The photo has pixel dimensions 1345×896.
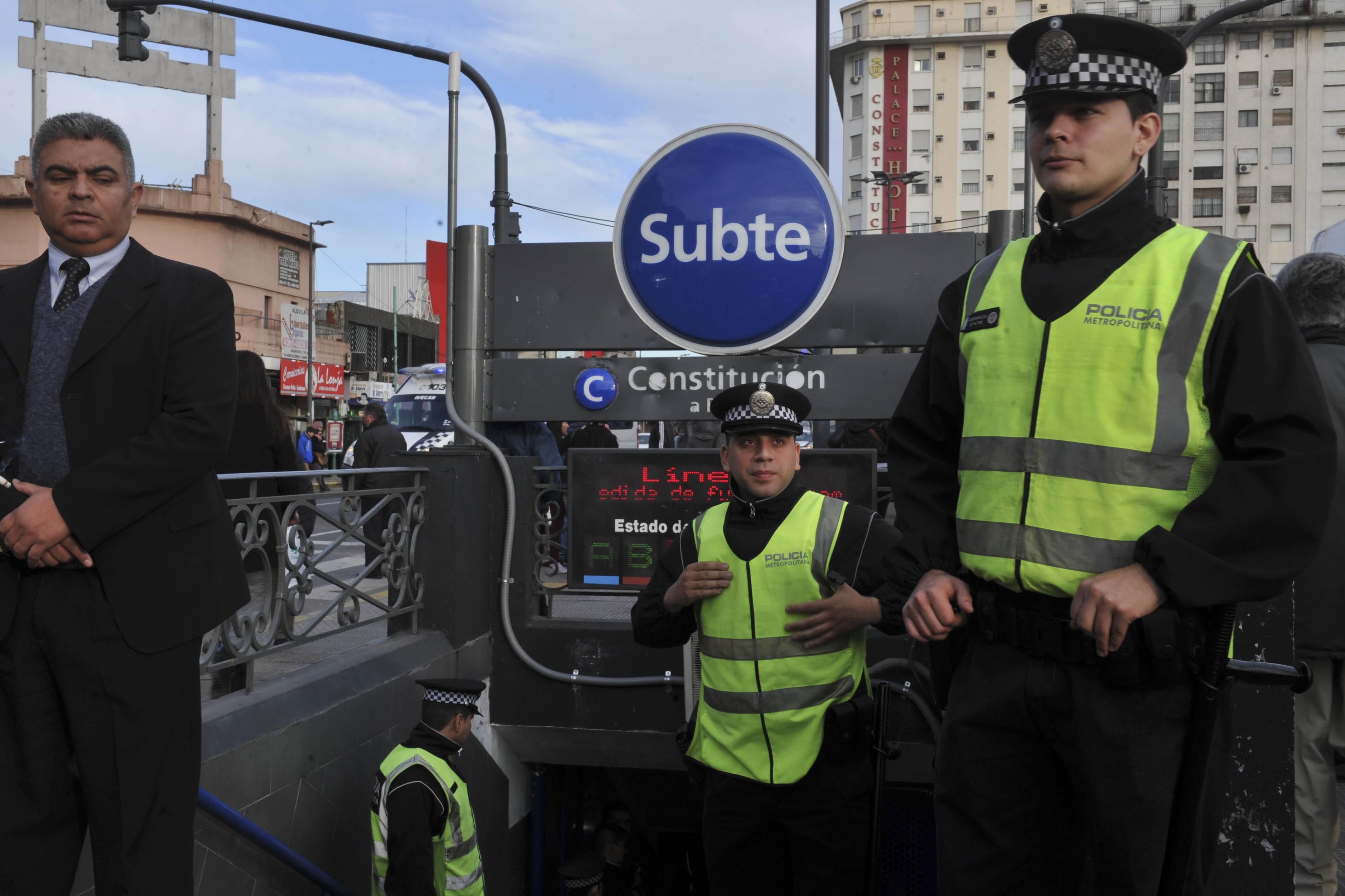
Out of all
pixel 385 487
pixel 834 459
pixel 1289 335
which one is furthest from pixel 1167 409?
pixel 385 487

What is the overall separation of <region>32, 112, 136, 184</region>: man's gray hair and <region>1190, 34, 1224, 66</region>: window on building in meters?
72.3

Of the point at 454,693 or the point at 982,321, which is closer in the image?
the point at 982,321

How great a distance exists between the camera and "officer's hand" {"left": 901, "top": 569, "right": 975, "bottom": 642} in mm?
2176

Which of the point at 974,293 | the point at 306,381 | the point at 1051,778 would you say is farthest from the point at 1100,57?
the point at 306,381

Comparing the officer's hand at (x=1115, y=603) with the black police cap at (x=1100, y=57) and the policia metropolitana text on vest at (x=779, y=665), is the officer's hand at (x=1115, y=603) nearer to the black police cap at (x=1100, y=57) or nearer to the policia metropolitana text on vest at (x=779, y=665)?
the black police cap at (x=1100, y=57)

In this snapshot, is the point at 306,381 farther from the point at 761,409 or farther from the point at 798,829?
the point at 798,829

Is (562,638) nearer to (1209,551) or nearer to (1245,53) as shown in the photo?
(1209,551)

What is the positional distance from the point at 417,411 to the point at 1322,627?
17264 millimetres

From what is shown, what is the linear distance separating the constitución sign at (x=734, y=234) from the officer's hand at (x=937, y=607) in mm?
3166

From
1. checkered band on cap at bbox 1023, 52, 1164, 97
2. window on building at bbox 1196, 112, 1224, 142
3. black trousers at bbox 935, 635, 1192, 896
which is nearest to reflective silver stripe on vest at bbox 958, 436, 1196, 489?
black trousers at bbox 935, 635, 1192, 896

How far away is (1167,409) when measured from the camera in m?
2.05

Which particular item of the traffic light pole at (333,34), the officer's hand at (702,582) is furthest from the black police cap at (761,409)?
the traffic light pole at (333,34)

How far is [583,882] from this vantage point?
693cm

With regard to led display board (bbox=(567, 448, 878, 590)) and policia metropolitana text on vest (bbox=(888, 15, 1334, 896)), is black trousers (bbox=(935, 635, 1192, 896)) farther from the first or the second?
led display board (bbox=(567, 448, 878, 590))
